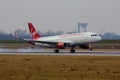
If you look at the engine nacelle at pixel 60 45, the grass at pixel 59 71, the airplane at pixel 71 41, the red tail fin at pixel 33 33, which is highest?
the red tail fin at pixel 33 33

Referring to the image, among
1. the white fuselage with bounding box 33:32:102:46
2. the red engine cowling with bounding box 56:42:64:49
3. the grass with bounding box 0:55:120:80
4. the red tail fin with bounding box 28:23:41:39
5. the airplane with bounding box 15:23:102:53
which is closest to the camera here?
the grass with bounding box 0:55:120:80

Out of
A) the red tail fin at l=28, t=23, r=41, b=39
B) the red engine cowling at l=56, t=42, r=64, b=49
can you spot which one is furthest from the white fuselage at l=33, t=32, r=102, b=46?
the red tail fin at l=28, t=23, r=41, b=39

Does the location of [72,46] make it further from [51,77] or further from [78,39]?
[51,77]

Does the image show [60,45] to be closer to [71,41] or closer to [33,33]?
[71,41]

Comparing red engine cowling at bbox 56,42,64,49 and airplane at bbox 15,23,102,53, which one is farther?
red engine cowling at bbox 56,42,64,49

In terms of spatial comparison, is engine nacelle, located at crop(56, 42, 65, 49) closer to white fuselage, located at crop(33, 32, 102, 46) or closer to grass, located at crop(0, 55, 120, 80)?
white fuselage, located at crop(33, 32, 102, 46)

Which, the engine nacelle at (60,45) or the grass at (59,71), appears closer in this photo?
the grass at (59,71)

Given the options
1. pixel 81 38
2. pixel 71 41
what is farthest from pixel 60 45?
pixel 81 38

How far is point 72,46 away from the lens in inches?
2968

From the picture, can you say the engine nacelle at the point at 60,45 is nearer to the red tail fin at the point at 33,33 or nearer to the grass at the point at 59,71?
the red tail fin at the point at 33,33

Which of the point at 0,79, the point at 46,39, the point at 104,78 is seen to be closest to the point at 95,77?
the point at 104,78

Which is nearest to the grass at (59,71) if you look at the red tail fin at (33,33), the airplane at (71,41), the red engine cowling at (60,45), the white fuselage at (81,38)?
the white fuselage at (81,38)

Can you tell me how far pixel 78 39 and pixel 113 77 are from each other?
158ft

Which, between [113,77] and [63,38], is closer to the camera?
[113,77]
